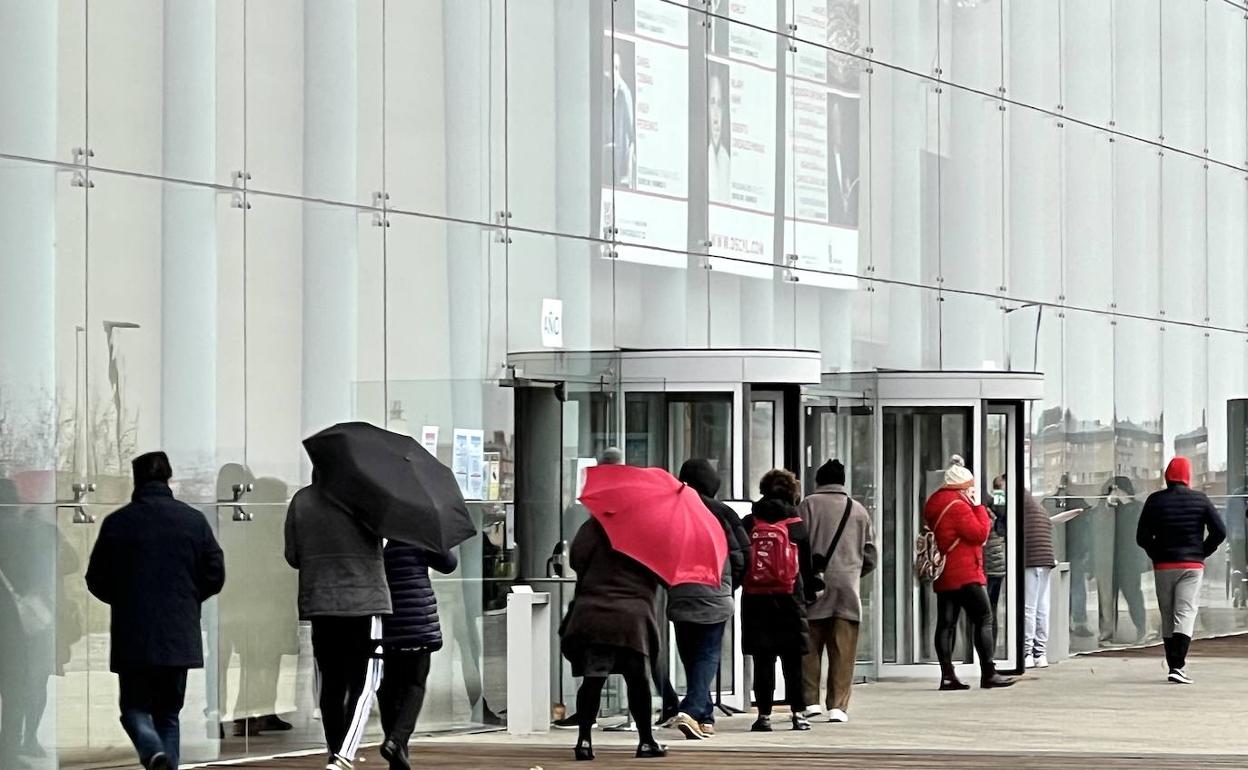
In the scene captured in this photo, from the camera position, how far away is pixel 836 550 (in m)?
17.7

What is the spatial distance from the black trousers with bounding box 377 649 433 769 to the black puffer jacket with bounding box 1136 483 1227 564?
32.9 feet

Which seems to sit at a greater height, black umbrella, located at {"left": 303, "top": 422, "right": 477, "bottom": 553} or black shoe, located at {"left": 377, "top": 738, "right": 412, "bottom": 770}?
black umbrella, located at {"left": 303, "top": 422, "right": 477, "bottom": 553}

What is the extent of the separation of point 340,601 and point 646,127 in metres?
8.66

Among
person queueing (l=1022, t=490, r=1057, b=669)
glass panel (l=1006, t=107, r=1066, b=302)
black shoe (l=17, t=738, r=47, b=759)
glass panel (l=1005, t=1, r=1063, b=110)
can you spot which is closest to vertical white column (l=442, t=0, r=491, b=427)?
black shoe (l=17, t=738, r=47, b=759)

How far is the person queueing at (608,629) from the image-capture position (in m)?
14.6

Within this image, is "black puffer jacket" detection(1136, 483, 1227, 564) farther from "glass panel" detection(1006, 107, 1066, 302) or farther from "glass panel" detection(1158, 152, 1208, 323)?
"glass panel" detection(1158, 152, 1208, 323)

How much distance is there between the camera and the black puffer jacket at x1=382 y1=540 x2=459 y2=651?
12297mm

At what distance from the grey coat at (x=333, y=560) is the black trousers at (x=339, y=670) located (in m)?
0.15

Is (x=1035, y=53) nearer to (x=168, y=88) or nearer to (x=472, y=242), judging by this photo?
(x=472, y=242)

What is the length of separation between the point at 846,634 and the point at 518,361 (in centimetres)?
305

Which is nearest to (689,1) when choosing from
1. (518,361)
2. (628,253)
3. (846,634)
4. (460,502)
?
(628,253)

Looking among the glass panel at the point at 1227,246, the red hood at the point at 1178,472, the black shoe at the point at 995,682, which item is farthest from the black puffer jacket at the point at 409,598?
the glass panel at the point at 1227,246

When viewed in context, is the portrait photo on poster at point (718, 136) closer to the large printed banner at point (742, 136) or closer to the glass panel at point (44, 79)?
the large printed banner at point (742, 136)

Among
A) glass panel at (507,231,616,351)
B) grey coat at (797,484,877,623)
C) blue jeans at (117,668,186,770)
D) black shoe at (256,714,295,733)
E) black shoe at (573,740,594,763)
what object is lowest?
black shoe at (573,740,594,763)
